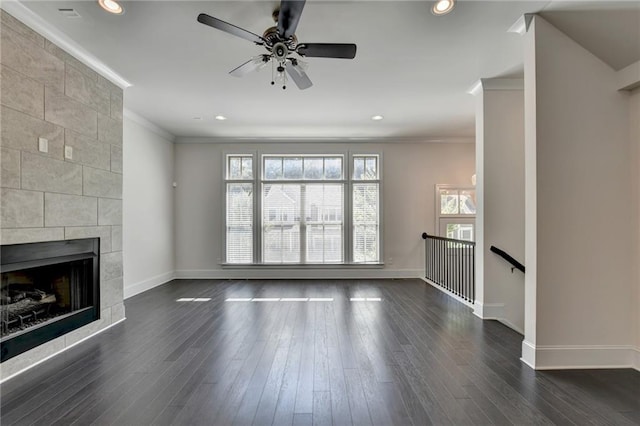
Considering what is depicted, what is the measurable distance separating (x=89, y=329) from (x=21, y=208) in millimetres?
1455

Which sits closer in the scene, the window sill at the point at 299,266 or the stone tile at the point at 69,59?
the stone tile at the point at 69,59

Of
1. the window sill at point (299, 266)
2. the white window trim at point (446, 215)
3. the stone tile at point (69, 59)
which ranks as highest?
the stone tile at point (69, 59)

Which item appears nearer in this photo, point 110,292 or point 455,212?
point 110,292

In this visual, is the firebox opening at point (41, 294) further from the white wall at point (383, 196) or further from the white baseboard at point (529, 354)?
the white baseboard at point (529, 354)

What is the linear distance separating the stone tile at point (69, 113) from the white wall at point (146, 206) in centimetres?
151

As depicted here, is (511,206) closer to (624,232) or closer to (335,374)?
(624,232)

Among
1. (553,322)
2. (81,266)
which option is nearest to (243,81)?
(81,266)

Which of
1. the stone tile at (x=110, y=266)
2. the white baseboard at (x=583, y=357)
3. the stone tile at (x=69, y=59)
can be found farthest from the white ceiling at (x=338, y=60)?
the white baseboard at (x=583, y=357)

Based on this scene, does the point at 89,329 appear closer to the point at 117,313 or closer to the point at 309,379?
the point at 117,313

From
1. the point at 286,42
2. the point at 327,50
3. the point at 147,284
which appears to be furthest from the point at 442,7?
the point at 147,284

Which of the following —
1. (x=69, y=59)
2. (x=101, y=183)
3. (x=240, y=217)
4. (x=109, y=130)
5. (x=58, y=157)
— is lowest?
(x=240, y=217)

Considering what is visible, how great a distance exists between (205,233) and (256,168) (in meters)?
1.70

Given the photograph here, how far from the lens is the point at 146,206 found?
5.43 metres

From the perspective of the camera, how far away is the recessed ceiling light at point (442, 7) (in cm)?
237
